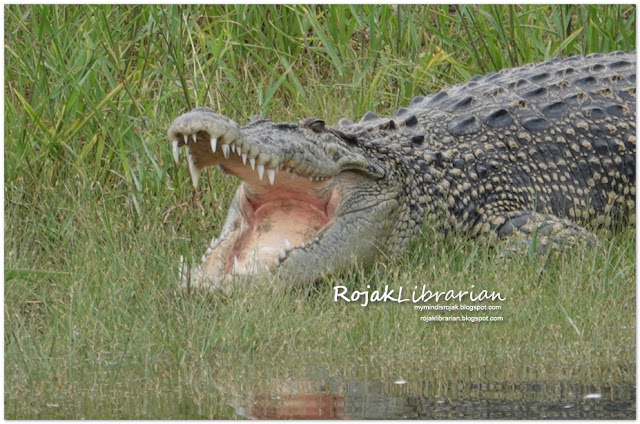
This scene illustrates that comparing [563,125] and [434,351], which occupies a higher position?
[563,125]

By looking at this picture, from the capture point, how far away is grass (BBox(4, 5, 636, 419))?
479cm

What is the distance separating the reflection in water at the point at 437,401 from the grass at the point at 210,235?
0.12 meters

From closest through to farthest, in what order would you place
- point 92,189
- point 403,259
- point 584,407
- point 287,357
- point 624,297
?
point 584,407, point 287,357, point 624,297, point 403,259, point 92,189

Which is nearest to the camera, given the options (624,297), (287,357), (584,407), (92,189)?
(584,407)

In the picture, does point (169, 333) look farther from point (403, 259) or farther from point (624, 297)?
point (624, 297)

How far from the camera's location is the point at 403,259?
608 centimetres

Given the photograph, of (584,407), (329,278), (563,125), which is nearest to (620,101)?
(563,125)

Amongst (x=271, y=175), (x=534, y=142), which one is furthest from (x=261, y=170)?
(x=534, y=142)

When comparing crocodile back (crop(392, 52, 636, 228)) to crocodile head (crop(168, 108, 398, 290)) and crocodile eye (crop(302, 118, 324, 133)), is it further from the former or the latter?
crocodile eye (crop(302, 118, 324, 133))

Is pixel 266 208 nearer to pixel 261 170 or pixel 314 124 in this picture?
pixel 261 170

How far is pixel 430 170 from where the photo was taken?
6379 mm

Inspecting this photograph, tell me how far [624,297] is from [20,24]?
358 centimetres

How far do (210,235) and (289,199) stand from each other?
2.42ft

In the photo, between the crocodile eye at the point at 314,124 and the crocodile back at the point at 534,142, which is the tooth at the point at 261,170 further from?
the crocodile back at the point at 534,142
